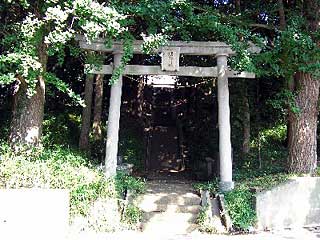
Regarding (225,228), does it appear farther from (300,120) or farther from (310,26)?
(310,26)

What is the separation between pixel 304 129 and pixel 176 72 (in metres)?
3.48

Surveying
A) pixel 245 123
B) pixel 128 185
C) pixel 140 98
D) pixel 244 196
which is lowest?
pixel 244 196

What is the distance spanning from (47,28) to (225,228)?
5526 mm

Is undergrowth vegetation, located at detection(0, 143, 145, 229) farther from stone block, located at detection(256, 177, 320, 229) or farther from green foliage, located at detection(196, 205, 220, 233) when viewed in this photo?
stone block, located at detection(256, 177, 320, 229)

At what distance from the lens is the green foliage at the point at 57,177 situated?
711cm

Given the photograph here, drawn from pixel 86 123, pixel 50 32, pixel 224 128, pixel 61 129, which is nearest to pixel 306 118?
pixel 224 128

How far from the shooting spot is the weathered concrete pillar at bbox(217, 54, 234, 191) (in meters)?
8.81

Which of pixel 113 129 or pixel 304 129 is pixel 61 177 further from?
pixel 304 129

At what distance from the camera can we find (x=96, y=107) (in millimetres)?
13070

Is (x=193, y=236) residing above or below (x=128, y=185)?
below

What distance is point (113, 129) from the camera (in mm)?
8789

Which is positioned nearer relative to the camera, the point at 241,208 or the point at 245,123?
the point at 241,208

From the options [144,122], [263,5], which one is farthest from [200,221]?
[144,122]

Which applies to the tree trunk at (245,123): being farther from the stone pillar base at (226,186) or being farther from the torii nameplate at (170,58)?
the torii nameplate at (170,58)
